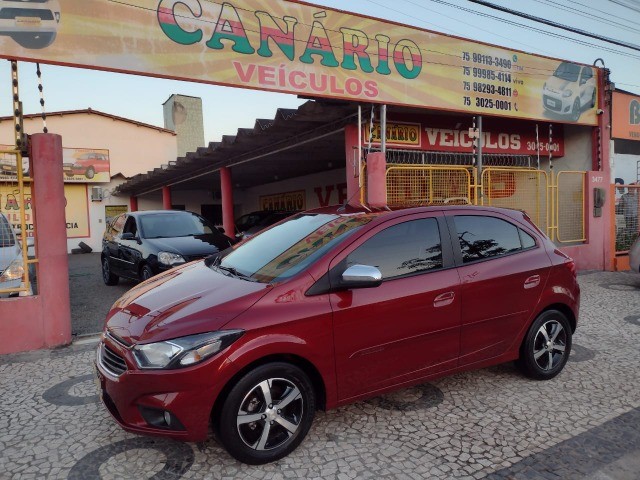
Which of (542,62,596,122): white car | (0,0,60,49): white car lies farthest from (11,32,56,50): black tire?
(542,62,596,122): white car

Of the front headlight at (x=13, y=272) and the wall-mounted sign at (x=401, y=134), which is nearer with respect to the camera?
the front headlight at (x=13, y=272)

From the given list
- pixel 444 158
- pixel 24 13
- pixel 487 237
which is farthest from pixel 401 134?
pixel 24 13

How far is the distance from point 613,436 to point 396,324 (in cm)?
168

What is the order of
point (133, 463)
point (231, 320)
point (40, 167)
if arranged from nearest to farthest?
point (231, 320)
point (133, 463)
point (40, 167)

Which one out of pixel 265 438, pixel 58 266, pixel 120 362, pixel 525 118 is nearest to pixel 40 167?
pixel 58 266

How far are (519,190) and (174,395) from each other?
28.3 feet

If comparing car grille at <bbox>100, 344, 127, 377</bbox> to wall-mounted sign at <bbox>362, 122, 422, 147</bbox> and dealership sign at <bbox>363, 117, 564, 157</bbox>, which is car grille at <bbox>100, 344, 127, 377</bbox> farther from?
wall-mounted sign at <bbox>362, 122, 422, 147</bbox>

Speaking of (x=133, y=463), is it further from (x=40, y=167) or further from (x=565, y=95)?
(x=565, y=95)

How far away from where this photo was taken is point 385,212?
3.53 meters

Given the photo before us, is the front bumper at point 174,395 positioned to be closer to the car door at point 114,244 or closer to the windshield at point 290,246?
the windshield at point 290,246

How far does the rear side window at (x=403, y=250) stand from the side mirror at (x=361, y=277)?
0.15m

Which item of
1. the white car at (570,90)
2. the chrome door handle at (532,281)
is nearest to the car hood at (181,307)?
the chrome door handle at (532,281)

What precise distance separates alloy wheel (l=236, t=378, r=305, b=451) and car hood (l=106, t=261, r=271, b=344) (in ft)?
1.63

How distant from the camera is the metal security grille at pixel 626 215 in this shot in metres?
10.6
